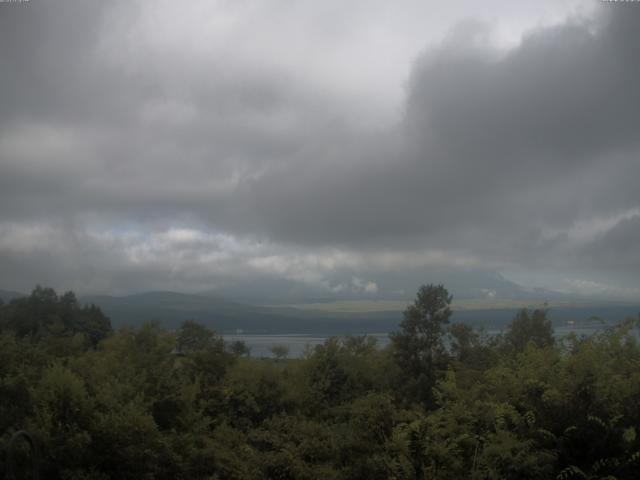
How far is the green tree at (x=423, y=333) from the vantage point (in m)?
25.8

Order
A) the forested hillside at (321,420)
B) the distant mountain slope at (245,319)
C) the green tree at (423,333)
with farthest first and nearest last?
1. the distant mountain slope at (245,319)
2. the green tree at (423,333)
3. the forested hillside at (321,420)

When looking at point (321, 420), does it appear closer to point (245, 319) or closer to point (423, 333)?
point (423, 333)

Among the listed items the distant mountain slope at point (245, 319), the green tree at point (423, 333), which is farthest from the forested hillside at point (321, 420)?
the distant mountain slope at point (245, 319)

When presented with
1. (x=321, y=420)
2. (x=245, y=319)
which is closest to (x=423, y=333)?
(x=321, y=420)

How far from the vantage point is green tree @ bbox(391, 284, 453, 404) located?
2575 centimetres

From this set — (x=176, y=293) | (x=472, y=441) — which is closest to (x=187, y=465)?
(x=472, y=441)

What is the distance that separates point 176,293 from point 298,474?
138569 mm

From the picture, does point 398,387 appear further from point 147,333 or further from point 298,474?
point 298,474

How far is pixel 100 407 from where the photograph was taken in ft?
41.3

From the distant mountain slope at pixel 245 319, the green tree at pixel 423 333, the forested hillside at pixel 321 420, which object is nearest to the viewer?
the forested hillside at pixel 321 420

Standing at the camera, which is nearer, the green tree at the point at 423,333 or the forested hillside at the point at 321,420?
the forested hillside at the point at 321,420

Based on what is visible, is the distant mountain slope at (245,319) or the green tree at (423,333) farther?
the distant mountain slope at (245,319)

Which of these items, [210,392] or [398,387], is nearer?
[210,392]

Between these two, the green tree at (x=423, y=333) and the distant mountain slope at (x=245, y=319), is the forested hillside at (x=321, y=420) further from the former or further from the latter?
the distant mountain slope at (x=245, y=319)
